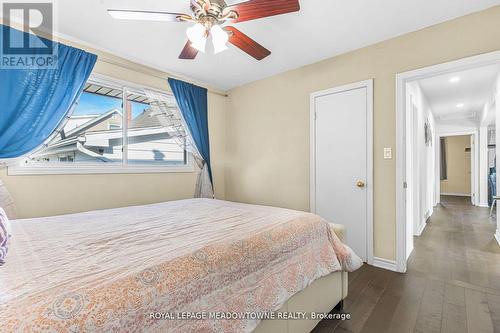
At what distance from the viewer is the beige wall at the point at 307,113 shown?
2.21 meters

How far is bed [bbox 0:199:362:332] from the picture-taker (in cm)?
72

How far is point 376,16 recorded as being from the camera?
7.09ft

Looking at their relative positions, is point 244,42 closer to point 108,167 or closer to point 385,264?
point 108,167

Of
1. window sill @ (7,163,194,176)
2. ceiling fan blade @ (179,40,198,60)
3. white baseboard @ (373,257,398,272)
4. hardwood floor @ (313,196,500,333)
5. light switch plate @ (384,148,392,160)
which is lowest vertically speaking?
hardwood floor @ (313,196,500,333)

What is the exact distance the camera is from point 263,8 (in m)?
1.57

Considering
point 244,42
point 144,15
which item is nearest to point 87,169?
point 144,15

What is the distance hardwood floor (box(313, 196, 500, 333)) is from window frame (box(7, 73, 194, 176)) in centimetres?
256

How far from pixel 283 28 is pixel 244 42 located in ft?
2.00

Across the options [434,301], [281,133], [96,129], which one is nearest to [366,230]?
[434,301]

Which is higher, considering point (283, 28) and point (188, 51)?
point (283, 28)

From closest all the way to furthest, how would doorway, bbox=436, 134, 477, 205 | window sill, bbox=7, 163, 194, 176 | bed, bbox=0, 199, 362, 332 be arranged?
bed, bbox=0, 199, 362, 332 → window sill, bbox=7, 163, 194, 176 → doorway, bbox=436, 134, 477, 205

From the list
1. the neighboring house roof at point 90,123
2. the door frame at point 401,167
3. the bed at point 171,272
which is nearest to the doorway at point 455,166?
the door frame at point 401,167

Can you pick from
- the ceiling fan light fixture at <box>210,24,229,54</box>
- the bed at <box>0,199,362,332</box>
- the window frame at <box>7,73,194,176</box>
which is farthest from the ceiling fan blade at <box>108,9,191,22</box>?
the bed at <box>0,199,362,332</box>

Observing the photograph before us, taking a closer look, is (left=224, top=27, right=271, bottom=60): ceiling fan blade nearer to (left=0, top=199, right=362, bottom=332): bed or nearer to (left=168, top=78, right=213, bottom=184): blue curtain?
(left=0, top=199, right=362, bottom=332): bed
